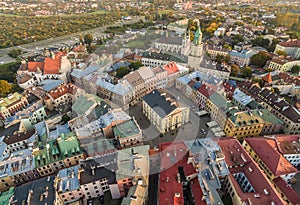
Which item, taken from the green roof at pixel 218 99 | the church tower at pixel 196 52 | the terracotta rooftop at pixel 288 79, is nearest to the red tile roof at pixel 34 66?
the church tower at pixel 196 52

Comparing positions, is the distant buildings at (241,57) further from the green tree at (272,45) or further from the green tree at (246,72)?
the green tree at (272,45)

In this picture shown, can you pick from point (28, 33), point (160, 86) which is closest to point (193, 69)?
point (160, 86)

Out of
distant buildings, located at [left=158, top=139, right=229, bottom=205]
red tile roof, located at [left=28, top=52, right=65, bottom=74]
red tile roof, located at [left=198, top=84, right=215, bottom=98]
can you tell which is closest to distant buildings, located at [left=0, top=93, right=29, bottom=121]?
red tile roof, located at [left=28, top=52, right=65, bottom=74]

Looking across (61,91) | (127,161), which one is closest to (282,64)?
(127,161)

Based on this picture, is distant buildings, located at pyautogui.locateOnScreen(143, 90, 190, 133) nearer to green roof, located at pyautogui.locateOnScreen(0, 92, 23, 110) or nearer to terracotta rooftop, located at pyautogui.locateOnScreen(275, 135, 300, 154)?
terracotta rooftop, located at pyautogui.locateOnScreen(275, 135, 300, 154)

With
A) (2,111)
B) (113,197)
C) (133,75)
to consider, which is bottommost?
(113,197)

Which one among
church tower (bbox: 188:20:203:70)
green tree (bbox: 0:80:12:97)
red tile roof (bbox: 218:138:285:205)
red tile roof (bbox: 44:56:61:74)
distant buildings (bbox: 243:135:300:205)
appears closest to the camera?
red tile roof (bbox: 218:138:285:205)

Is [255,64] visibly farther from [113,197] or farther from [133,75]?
[113,197]
